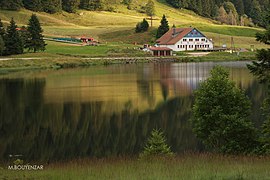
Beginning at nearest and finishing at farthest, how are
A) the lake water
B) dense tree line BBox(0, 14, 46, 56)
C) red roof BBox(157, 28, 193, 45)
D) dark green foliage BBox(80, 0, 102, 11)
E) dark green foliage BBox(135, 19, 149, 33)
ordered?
the lake water < dense tree line BBox(0, 14, 46, 56) < red roof BBox(157, 28, 193, 45) < dark green foliage BBox(135, 19, 149, 33) < dark green foliage BBox(80, 0, 102, 11)

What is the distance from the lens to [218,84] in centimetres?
2234

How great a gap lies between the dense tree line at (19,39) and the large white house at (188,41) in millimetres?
35172

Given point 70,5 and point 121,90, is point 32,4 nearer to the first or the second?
point 70,5

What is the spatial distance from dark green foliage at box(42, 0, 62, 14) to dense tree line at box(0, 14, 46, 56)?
2745 inches

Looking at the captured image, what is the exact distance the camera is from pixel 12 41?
90.0 m

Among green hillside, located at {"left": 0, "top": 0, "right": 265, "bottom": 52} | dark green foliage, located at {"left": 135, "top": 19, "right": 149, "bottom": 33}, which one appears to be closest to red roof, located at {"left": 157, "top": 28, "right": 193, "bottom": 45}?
green hillside, located at {"left": 0, "top": 0, "right": 265, "bottom": 52}

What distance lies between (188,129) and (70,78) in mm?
36123

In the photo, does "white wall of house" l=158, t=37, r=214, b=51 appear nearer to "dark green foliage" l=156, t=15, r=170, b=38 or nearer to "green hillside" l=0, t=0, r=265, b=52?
"green hillside" l=0, t=0, r=265, b=52

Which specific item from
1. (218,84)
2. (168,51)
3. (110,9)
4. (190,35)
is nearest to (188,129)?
(218,84)

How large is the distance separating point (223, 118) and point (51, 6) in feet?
508

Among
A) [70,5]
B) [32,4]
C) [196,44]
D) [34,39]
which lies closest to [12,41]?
[34,39]

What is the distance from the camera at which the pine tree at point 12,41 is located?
295 feet

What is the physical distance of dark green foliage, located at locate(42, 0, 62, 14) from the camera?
553 ft

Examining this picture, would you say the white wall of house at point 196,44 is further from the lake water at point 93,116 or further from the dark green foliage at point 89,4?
the dark green foliage at point 89,4
